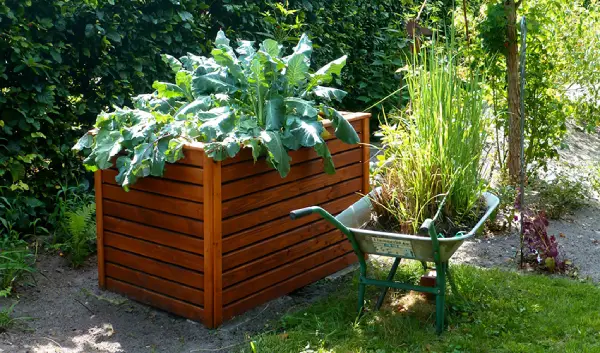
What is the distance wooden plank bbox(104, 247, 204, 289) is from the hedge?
97 cm

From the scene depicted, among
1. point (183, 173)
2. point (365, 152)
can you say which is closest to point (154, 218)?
point (183, 173)

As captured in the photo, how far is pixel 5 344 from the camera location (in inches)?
148

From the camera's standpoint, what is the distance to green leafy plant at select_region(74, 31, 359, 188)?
386 cm

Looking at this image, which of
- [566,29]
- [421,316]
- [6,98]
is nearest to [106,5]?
[6,98]

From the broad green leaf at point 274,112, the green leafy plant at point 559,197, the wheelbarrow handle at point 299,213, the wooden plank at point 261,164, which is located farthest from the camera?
the green leafy plant at point 559,197

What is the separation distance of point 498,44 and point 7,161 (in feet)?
13.0

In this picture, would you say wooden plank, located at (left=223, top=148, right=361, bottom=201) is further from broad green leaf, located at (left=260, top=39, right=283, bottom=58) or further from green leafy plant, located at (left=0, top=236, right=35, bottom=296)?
green leafy plant, located at (left=0, top=236, right=35, bottom=296)

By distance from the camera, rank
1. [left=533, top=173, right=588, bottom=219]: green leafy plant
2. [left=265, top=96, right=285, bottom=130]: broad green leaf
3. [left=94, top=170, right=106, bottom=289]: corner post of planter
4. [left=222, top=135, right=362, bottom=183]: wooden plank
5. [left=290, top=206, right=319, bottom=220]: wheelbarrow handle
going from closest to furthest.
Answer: [left=290, top=206, right=319, bottom=220]: wheelbarrow handle → [left=222, top=135, right=362, bottom=183]: wooden plank → [left=265, top=96, right=285, bottom=130]: broad green leaf → [left=94, top=170, right=106, bottom=289]: corner post of planter → [left=533, top=173, right=588, bottom=219]: green leafy plant

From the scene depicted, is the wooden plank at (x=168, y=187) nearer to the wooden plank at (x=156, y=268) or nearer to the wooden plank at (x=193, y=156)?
the wooden plank at (x=193, y=156)

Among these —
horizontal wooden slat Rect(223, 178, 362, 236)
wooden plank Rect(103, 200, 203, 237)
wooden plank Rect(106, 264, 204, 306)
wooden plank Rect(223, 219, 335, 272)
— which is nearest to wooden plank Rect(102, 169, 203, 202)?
wooden plank Rect(103, 200, 203, 237)

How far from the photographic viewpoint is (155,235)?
412cm

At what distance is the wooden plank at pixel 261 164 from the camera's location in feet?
12.8

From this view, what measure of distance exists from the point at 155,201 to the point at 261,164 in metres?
0.62

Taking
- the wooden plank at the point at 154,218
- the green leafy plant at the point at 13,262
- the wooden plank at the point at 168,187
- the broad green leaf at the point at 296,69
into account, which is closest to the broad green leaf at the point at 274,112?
the broad green leaf at the point at 296,69
